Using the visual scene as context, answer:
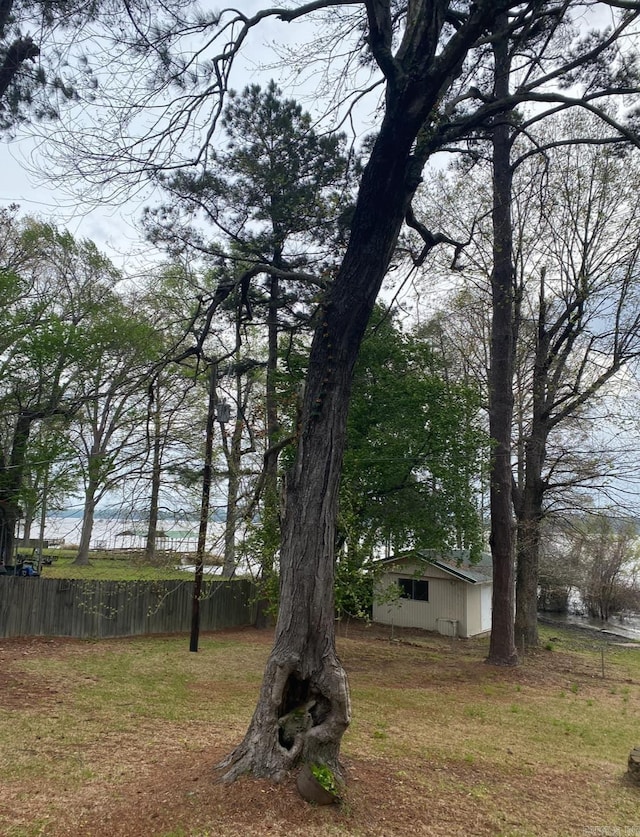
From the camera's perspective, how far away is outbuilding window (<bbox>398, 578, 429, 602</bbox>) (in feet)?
66.1

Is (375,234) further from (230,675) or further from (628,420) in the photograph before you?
(628,420)

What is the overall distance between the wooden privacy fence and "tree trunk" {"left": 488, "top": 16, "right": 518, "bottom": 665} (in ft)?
19.5

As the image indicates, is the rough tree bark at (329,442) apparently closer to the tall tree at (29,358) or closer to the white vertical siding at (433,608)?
the tall tree at (29,358)

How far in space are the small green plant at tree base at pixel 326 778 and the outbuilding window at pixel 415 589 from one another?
648 inches

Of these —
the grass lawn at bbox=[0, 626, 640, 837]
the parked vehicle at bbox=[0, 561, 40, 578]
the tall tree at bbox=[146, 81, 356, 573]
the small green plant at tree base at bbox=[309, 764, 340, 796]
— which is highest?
the tall tree at bbox=[146, 81, 356, 573]

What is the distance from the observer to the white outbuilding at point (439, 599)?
19.3 metres

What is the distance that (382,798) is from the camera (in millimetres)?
4375

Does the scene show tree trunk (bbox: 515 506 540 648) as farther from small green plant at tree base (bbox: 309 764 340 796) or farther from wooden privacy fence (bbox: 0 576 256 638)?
small green plant at tree base (bbox: 309 764 340 796)

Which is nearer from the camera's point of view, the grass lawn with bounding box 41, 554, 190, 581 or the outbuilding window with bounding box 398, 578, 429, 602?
the grass lawn with bounding box 41, 554, 190, 581

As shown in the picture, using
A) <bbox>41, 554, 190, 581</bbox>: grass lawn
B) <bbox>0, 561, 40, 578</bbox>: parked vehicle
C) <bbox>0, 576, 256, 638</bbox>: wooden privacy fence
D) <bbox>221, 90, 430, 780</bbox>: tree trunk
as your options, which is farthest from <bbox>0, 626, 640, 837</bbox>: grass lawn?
<bbox>0, 561, 40, 578</bbox>: parked vehicle

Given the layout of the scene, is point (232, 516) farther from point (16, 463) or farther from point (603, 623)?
point (603, 623)

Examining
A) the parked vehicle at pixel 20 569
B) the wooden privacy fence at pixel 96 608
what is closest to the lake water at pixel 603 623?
the wooden privacy fence at pixel 96 608

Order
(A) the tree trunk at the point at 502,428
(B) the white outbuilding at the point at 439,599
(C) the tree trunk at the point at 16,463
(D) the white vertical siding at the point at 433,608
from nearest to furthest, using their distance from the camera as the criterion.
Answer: (A) the tree trunk at the point at 502,428 < (C) the tree trunk at the point at 16,463 < (B) the white outbuilding at the point at 439,599 < (D) the white vertical siding at the point at 433,608

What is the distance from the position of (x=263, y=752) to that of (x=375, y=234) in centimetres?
410
